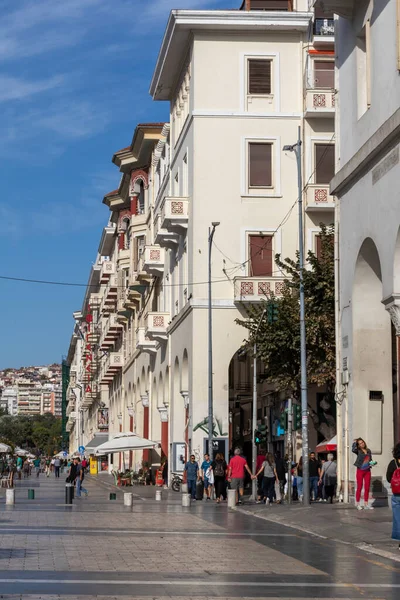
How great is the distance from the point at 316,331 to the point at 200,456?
9.63m

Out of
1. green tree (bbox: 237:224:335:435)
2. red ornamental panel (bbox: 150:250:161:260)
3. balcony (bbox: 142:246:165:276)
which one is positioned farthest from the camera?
red ornamental panel (bbox: 150:250:161:260)

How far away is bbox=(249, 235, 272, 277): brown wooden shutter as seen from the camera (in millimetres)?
47406

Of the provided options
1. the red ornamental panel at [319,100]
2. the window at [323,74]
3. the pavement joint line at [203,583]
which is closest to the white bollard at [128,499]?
the pavement joint line at [203,583]

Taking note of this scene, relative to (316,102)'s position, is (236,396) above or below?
below

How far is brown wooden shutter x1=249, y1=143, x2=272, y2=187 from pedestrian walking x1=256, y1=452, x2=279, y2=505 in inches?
629

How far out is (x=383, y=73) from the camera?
2633 centimetres

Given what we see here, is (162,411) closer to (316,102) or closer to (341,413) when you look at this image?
(316,102)

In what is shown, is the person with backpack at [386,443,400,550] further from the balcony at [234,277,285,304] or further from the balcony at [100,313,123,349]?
the balcony at [100,313,123,349]

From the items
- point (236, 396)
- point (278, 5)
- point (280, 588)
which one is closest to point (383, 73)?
point (280, 588)

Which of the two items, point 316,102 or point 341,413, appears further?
point 316,102

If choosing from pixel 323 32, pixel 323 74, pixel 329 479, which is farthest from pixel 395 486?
pixel 323 32

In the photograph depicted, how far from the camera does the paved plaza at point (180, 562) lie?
12742mm

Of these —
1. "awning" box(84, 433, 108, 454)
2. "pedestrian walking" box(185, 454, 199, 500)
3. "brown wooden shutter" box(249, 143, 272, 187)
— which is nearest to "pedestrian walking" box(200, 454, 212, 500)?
"pedestrian walking" box(185, 454, 199, 500)

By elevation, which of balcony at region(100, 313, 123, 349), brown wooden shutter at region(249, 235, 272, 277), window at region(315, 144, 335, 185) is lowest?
brown wooden shutter at region(249, 235, 272, 277)
